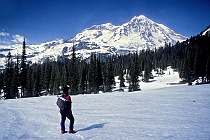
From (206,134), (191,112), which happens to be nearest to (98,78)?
(191,112)

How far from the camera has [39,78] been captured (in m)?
88.3

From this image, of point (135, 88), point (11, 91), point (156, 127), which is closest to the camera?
point (156, 127)

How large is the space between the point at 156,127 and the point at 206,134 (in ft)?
8.85

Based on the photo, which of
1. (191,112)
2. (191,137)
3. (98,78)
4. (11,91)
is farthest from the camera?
(98,78)

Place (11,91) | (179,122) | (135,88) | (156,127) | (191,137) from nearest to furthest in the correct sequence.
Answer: (191,137) < (156,127) < (179,122) < (11,91) < (135,88)

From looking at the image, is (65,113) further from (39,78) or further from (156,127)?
(39,78)

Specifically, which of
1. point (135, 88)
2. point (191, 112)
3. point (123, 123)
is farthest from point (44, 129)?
point (135, 88)

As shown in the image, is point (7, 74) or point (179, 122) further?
point (7, 74)

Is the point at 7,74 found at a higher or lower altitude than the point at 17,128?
higher

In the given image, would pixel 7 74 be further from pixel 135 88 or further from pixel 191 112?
A: pixel 191 112

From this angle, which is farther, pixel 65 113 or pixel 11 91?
pixel 11 91

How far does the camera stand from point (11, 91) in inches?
2736

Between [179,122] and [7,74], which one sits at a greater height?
[7,74]

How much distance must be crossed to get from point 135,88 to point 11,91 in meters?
45.2
